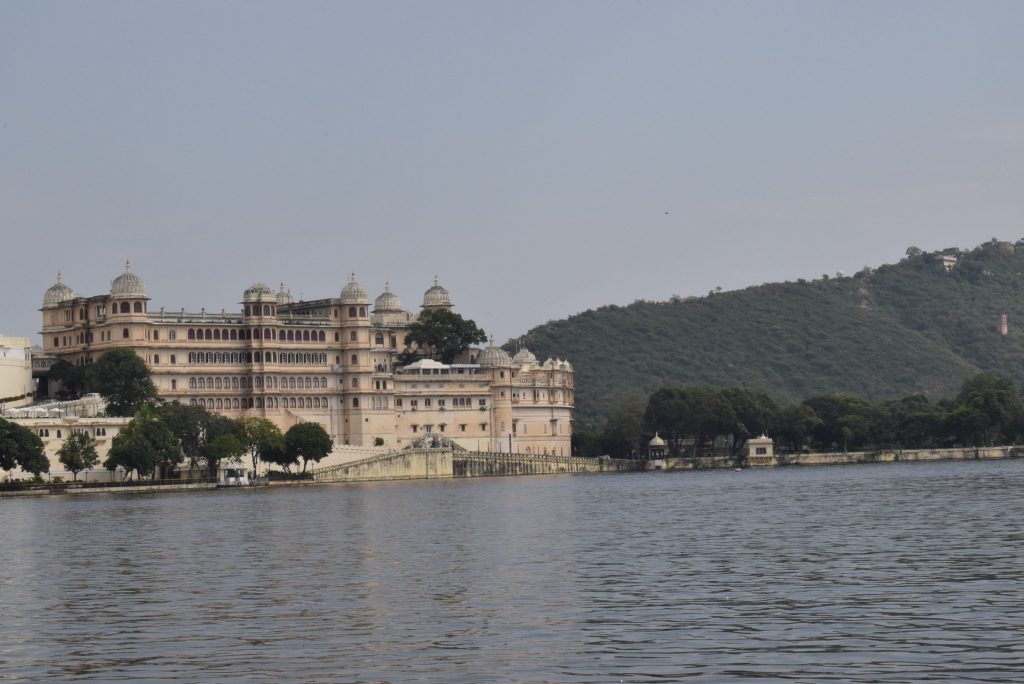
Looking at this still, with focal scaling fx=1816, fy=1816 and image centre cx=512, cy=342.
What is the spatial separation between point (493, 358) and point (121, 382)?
125 feet

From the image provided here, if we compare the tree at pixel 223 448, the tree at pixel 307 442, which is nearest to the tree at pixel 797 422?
the tree at pixel 307 442

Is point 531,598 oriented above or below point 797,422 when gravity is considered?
below

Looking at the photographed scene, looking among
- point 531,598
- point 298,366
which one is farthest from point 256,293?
point 531,598

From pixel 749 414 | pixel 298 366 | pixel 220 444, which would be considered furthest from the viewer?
pixel 749 414

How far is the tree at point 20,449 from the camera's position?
95438mm

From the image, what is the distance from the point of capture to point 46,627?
29422mm

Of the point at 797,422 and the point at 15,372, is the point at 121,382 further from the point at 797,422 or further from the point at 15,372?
the point at 797,422

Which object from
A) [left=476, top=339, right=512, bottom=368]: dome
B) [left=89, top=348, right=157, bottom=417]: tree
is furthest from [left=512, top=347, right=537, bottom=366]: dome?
[left=89, top=348, right=157, bottom=417]: tree

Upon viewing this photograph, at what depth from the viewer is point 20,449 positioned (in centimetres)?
9612

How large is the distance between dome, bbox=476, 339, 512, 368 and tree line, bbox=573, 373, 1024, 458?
1093 cm

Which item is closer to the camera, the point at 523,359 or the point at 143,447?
the point at 143,447

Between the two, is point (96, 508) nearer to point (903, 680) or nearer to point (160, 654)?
point (160, 654)

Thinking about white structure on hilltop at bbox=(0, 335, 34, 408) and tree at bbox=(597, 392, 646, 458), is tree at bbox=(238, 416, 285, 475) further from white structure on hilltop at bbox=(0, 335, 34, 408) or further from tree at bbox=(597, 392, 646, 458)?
tree at bbox=(597, 392, 646, 458)

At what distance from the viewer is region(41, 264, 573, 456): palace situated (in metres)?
128
